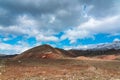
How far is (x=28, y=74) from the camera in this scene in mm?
26656

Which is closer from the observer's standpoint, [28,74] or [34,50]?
[28,74]

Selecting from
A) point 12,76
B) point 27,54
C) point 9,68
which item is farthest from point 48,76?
point 27,54

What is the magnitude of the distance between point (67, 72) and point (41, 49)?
1219 inches

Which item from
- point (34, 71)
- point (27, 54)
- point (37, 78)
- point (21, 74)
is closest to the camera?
point (37, 78)

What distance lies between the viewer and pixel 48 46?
201 ft

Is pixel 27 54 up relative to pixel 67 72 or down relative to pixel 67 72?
up

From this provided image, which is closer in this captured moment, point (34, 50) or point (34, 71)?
point (34, 71)

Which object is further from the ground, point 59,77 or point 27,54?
point 27,54

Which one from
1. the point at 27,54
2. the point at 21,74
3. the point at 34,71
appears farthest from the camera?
the point at 27,54

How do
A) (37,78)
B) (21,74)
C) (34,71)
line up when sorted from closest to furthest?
(37,78), (21,74), (34,71)

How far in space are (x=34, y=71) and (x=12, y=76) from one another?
3610mm

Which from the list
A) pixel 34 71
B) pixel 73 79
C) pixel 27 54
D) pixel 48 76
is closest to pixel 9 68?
pixel 34 71

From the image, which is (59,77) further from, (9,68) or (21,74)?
(9,68)

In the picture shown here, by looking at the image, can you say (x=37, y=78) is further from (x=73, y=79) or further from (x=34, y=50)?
(x=34, y=50)
